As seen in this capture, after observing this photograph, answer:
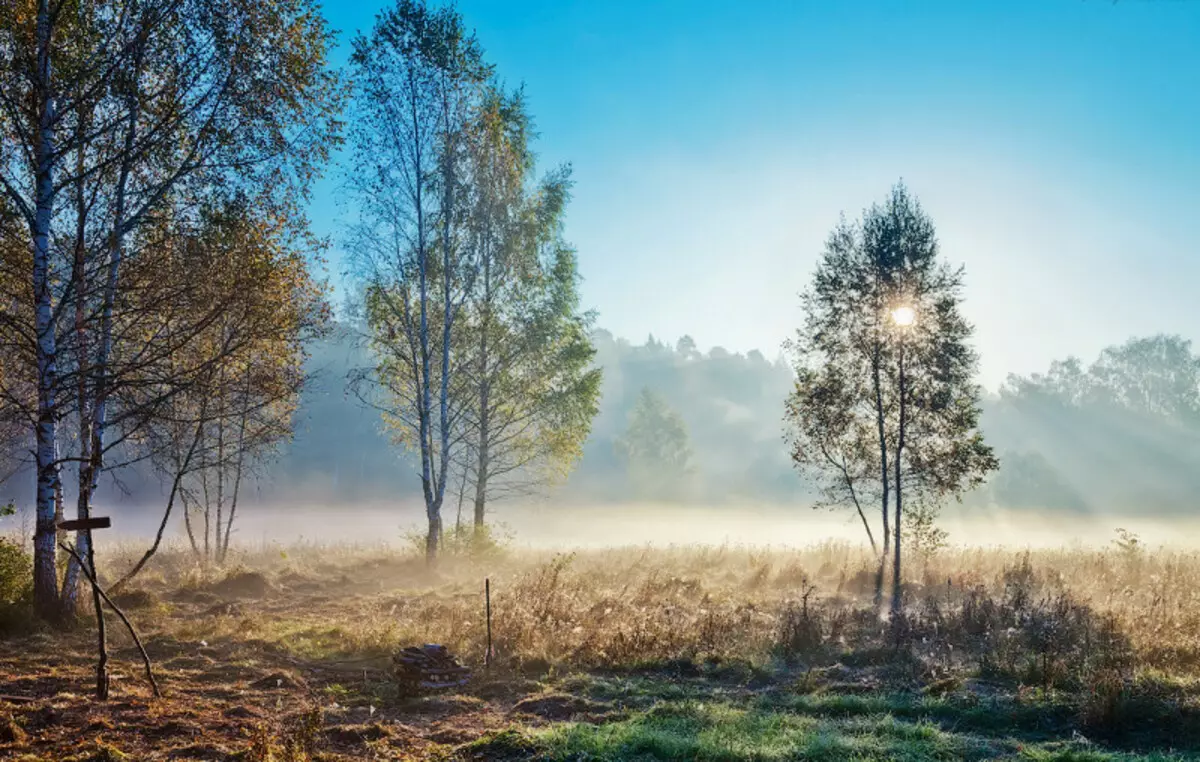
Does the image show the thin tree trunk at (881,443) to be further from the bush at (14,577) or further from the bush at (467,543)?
the bush at (14,577)

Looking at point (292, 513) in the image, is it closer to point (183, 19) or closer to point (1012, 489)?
point (183, 19)

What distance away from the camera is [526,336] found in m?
22.4

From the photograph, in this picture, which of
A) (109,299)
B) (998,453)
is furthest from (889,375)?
(998,453)

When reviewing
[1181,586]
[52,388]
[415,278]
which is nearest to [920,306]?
[1181,586]

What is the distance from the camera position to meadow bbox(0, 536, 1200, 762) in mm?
6199

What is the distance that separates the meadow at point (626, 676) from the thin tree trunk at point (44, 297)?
181 centimetres

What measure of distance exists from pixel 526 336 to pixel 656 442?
4836 centimetres

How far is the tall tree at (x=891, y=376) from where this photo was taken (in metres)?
17.9

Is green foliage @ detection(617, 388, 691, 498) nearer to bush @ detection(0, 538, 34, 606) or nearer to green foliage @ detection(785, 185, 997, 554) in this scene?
green foliage @ detection(785, 185, 997, 554)

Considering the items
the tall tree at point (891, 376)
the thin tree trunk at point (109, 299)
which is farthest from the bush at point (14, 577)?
the tall tree at point (891, 376)

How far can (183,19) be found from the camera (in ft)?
36.9

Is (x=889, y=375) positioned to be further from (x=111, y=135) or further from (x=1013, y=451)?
(x=1013, y=451)

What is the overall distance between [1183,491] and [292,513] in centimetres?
8573

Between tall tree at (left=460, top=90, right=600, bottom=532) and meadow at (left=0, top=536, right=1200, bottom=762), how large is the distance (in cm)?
718
